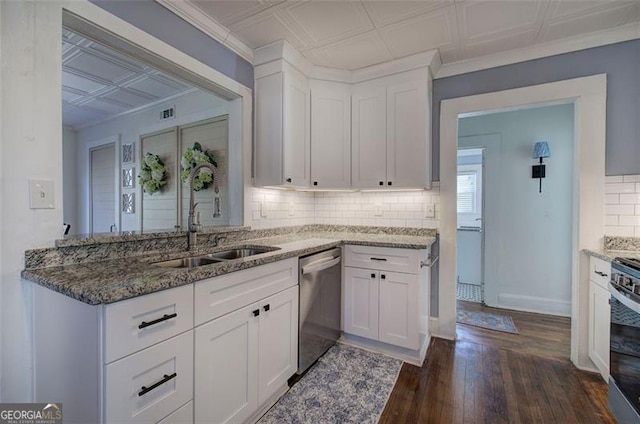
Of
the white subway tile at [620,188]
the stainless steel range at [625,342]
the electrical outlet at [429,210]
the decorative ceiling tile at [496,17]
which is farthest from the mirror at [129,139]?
the white subway tile at [620,188]

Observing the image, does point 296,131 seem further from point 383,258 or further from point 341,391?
point 341,391

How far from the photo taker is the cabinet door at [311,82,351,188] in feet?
8.81

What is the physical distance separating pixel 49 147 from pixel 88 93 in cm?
286

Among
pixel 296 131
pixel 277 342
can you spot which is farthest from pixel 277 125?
pixel 277 342

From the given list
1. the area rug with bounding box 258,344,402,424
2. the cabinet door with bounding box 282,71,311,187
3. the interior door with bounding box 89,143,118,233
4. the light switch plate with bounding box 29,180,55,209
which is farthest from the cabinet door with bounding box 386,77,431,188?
the interior door with bounding box 89,143,118,233

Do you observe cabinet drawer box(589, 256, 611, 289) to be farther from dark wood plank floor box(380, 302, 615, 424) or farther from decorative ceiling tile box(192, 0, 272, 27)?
decorative ceiling tile box(192, 0, 272, 27)

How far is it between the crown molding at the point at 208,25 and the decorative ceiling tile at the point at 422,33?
111 centimetres

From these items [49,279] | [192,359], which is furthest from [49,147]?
[192,359]

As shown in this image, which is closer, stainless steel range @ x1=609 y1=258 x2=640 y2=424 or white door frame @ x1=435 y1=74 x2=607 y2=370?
stainless steel range @ x1=609 y1=258 x2=640 y2=424

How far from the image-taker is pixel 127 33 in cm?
155

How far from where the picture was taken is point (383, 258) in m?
2.26

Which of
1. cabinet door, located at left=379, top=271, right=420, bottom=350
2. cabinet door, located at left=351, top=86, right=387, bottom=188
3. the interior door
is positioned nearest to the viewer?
cabinet door, located at left=379, top=271, right=420, bottom=350

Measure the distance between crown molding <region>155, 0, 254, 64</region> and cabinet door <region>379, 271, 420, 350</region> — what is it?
215cm

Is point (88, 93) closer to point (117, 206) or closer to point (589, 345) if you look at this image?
point (117, 206)
